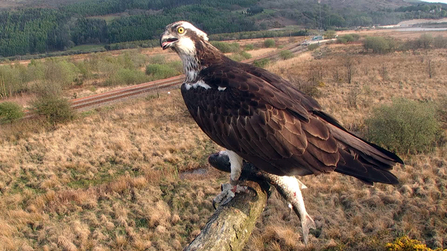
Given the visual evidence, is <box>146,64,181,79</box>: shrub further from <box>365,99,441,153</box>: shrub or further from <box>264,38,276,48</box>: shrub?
<box>264,38,276,48</box>: shrub

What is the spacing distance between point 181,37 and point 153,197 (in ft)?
22.9

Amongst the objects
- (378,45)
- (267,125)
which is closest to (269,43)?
(378,45)

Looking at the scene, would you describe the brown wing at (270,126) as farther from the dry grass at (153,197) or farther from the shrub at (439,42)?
the shrub at (439,42)

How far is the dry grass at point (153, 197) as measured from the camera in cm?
720

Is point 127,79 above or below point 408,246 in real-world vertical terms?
below

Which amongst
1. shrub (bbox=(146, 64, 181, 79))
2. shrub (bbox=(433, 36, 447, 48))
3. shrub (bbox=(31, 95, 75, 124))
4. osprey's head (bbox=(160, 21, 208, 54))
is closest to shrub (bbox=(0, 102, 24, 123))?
shrub (bbox=(31, 95, 75, 124))

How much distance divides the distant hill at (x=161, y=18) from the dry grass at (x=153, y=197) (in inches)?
2609

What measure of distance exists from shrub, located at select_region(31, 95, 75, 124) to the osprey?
53.3 feet

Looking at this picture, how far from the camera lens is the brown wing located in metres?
3.09

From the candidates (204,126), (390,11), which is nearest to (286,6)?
(390,11)

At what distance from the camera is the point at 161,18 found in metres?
99.3

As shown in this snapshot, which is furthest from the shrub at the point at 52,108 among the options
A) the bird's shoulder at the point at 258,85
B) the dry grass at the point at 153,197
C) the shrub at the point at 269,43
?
the shrub at the point at 269,43

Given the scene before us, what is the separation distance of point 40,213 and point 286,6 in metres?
125

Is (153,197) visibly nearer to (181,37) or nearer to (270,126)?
(181,37)
